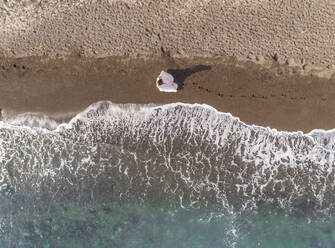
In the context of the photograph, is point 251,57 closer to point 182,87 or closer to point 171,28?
point 182,87

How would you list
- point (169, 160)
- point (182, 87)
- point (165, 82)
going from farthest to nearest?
1. point (169, 160)
2. point (182, 87)
3. point (165, 82)

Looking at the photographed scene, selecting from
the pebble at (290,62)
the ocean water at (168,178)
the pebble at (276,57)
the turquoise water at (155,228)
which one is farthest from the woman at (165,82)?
the turquoise water at (155,228)

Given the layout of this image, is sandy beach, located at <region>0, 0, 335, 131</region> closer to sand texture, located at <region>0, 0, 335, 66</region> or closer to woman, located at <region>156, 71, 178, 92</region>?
sand texture, located at <region>0, 0, 335, 66</region>

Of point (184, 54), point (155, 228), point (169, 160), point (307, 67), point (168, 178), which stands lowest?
point (155, 228)

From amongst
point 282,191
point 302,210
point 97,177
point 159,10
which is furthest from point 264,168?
point 159,10

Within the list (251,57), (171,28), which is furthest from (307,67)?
(171,28)

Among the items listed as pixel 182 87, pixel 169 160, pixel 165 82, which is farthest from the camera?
pixel 169 160
